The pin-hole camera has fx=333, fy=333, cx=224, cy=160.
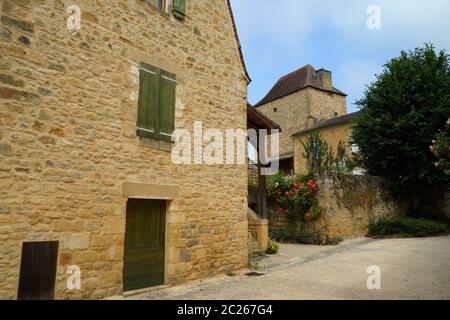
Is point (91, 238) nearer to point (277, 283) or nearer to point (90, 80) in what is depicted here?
Result: point (90, 80)

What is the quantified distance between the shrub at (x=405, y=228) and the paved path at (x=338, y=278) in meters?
2.80

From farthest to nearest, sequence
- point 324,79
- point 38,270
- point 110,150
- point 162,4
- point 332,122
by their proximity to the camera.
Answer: point 324,79 → point 332,122 → point 162,4 → point 110,150 → point 38,270

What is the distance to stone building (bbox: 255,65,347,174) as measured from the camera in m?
27.4

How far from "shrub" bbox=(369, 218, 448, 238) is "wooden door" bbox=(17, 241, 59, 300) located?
11.5 m

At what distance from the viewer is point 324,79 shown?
28.9m

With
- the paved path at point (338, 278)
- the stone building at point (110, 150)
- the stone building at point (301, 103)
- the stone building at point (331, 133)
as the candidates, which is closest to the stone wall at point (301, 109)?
the stone building at point (301, 103)

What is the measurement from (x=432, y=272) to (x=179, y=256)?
491cm

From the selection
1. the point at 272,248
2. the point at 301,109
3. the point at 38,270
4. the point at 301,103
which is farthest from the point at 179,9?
the point at 301,103

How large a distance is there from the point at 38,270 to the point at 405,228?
1222cm

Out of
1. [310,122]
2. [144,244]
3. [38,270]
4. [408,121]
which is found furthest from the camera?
[310,122]

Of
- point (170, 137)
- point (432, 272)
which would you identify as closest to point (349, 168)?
point (432, 272)

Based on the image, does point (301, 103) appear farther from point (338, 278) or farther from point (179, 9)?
point (338, 278)

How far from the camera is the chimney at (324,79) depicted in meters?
28.7

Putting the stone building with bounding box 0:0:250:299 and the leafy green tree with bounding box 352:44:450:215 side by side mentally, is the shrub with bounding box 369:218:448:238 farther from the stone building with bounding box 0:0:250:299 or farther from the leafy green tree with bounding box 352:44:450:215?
the stone building with bounding box 0:0:250:299
